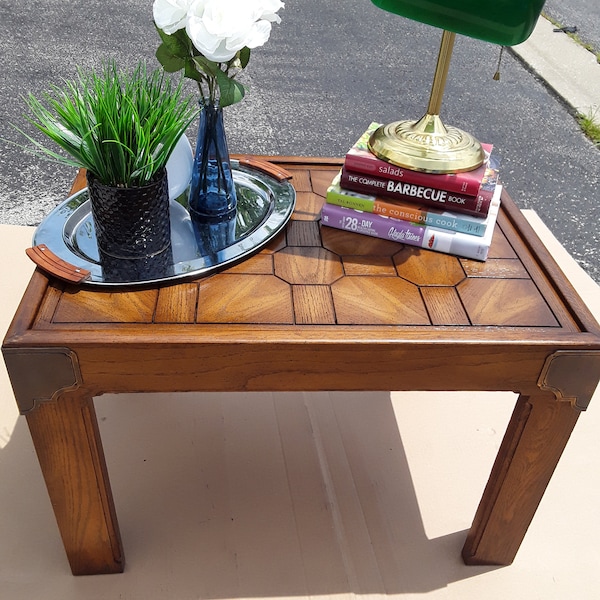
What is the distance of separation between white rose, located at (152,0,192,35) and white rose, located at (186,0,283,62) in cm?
2

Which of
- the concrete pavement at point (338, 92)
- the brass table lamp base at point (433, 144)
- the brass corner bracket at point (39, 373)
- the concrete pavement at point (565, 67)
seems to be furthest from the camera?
the concrete pavement at point (565, 67)

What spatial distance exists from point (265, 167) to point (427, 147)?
30 centimetres

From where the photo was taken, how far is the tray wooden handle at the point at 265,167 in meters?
1.10

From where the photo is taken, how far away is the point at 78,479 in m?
0.84

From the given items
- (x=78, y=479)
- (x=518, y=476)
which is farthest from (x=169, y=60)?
(x=518, y=476)

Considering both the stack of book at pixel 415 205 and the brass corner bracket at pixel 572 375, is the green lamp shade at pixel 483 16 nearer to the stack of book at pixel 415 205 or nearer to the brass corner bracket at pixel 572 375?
the stack of book at pixel 415 205

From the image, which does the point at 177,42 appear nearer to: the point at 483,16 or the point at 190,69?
the point at 190,69

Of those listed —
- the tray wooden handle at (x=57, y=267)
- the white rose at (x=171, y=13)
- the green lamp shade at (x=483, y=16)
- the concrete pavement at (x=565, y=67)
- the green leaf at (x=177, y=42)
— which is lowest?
the concrete pavement at (x=565, y=67)

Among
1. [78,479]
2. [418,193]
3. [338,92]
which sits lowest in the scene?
[338,92]

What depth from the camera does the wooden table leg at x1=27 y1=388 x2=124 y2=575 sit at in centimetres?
79

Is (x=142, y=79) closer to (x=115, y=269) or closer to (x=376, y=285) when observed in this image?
(x=115, y=269)

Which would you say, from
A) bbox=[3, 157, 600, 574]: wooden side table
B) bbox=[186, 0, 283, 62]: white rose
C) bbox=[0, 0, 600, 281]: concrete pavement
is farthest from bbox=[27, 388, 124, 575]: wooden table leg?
bbox=[0, 0, 600, 281]: concrete pavement

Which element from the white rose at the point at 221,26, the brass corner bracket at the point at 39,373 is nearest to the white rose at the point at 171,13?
the white rose at the point at 221,26

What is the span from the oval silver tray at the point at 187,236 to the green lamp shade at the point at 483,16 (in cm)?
34
